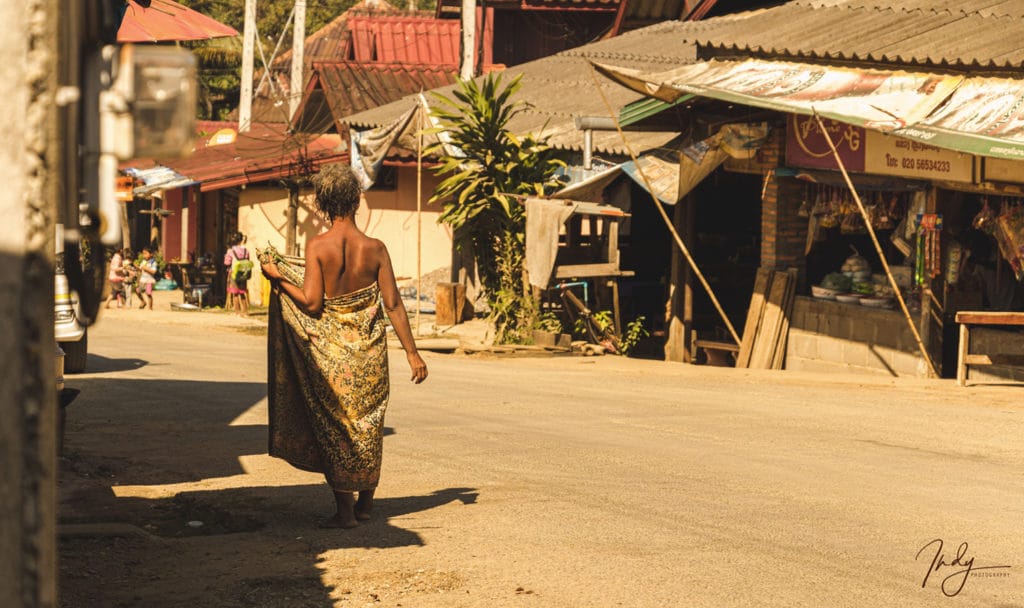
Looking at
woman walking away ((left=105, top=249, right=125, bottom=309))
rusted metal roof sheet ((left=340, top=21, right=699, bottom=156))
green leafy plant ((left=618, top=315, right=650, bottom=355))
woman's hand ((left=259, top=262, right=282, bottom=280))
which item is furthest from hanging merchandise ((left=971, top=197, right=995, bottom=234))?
woman walking away ((left=105, top=249, right=125, bottom=309))

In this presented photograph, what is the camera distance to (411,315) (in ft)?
78.8

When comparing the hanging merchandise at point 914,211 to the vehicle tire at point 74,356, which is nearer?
the vehicle tire at point 74,356

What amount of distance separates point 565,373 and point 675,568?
29.9ft

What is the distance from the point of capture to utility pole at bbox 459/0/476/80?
76.1 feet

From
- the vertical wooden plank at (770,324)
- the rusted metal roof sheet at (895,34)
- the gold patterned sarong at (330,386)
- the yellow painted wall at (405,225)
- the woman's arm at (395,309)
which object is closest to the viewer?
the gold patterned sarong at (330,386)

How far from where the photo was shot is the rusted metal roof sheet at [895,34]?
43.1ft

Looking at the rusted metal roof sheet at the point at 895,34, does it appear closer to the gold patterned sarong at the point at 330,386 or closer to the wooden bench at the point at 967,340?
the wooden bench at the point at 967,340

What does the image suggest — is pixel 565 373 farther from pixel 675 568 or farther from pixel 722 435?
pixel 675 568

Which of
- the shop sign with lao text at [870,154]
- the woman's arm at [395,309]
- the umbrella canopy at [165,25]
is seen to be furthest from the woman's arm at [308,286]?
the shop sign with lao text at [870,154]

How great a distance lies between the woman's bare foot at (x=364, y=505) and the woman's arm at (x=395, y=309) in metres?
0.63

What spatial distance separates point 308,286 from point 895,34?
9285mm

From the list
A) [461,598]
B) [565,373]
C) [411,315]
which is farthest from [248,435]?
[411,315]

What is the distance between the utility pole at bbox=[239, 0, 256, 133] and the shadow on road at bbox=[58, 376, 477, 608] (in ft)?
64.2

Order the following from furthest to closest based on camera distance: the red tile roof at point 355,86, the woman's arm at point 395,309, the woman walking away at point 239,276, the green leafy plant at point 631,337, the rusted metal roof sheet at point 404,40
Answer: the rusted metal roof sheet at point 404,40 < the red tile roof at point 355,86 < the woman walking away at point 239,276 < the green leafy plant at point 631,337 < the woman's arm at point 395,309
